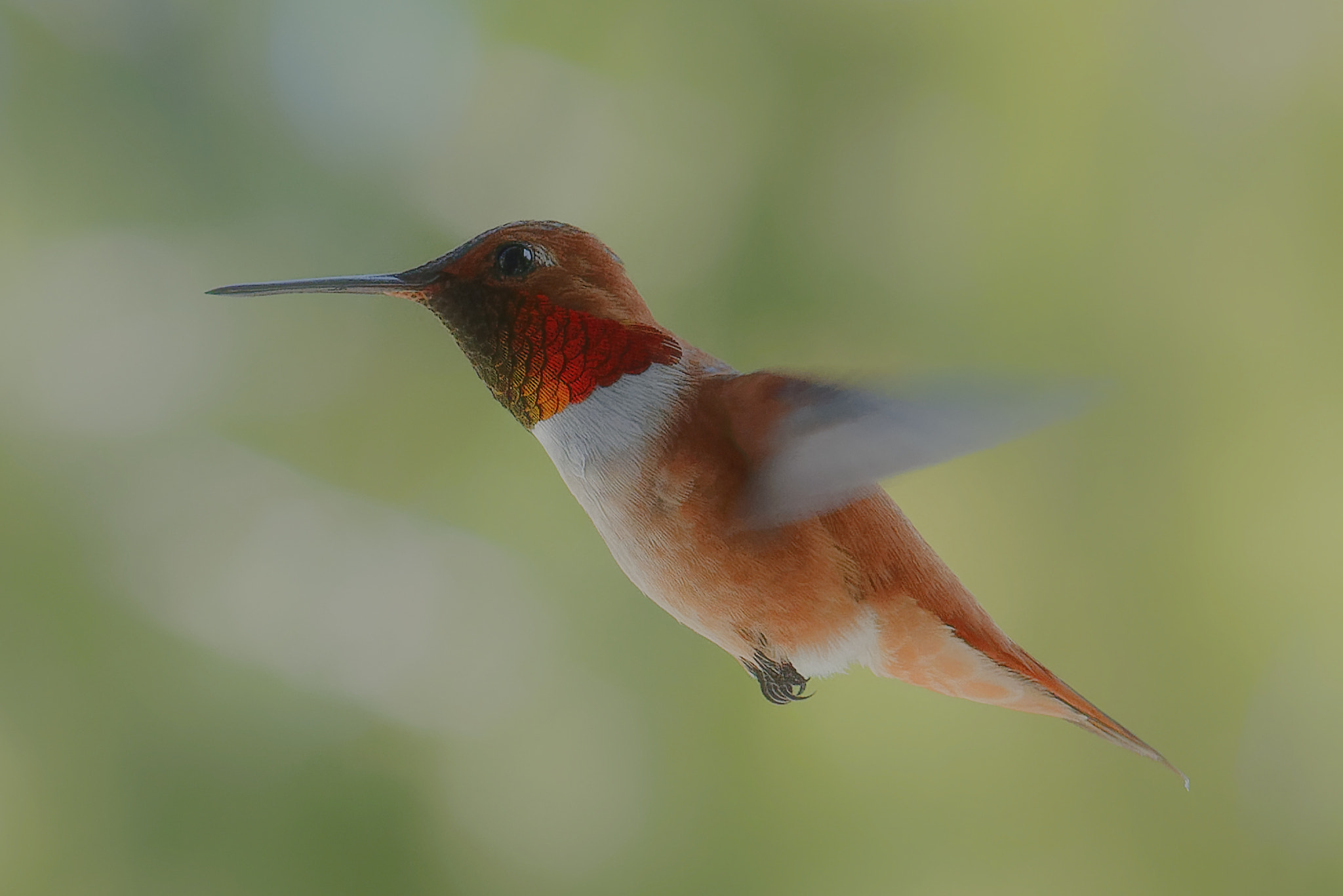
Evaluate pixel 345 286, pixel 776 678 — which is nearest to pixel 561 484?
pixel 776 678

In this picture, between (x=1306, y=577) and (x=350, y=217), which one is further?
(x=350, y=217)

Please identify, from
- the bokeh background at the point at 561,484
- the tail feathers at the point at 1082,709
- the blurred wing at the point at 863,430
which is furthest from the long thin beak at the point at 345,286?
the bokeh background at the point at 561,484

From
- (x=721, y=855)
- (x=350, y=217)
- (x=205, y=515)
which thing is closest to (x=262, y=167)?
(x=350, y=217)

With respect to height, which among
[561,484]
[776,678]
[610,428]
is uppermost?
[610,428]

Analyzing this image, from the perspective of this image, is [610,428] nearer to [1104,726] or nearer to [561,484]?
[1104,726]

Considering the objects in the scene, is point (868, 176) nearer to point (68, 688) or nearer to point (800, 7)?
point (800, 7)

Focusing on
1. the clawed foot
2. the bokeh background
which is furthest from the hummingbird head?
the bokeh background

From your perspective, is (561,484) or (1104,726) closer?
(1104,726)
